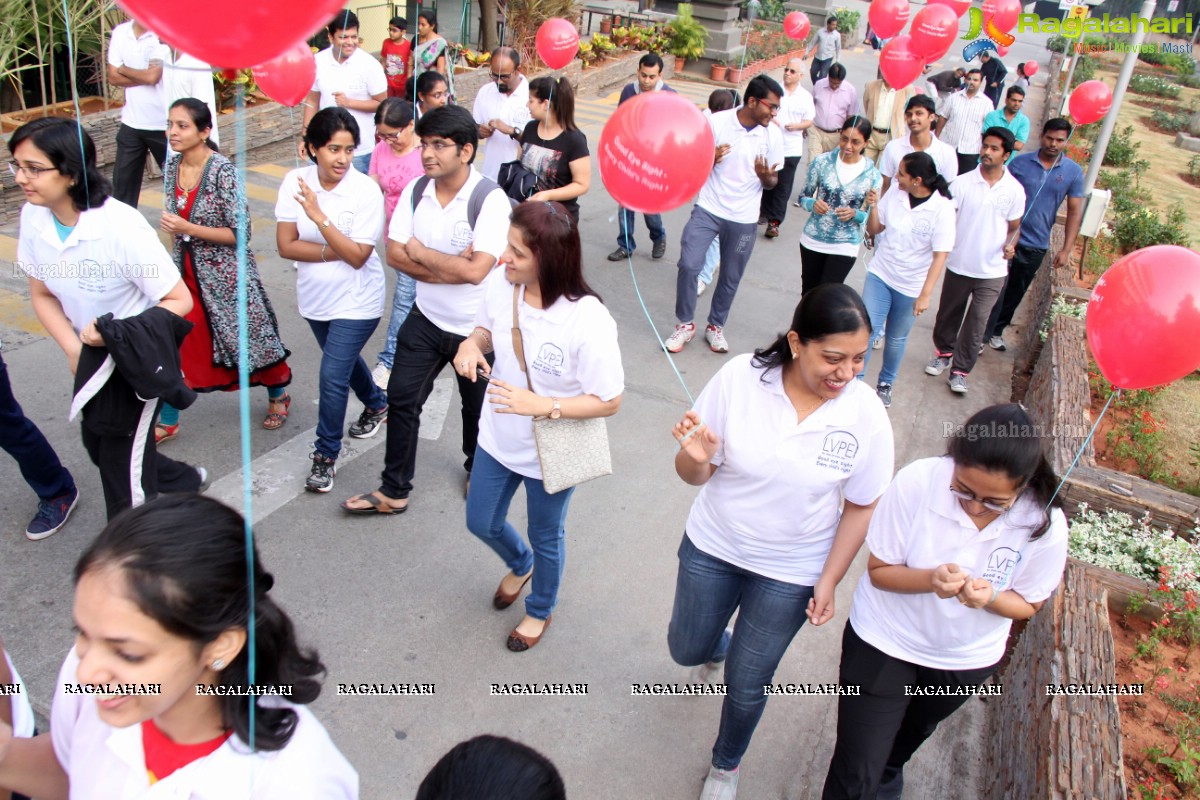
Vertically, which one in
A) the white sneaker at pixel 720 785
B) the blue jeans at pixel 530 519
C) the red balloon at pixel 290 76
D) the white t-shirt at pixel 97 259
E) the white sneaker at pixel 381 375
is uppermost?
the red balloon at pixel 290 76

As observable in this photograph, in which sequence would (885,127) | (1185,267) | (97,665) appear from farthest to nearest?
(885,127) → (1185,267) → (97,665)

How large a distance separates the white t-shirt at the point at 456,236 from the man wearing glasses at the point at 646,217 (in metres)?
3.78

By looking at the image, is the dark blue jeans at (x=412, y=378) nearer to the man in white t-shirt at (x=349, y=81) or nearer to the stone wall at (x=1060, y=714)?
the stone wall at (x=1060, y=714)

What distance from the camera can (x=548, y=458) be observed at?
332 cm

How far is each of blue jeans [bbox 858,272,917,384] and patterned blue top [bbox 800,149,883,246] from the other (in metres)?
0.34

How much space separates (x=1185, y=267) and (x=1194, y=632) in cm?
171

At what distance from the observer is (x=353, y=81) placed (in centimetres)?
752

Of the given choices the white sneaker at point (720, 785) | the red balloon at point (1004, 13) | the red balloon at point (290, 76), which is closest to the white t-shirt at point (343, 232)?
the red balloon at point (290, 76)

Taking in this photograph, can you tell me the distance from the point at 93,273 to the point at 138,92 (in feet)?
13.0

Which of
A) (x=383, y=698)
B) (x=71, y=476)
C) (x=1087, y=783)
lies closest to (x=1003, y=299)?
(x=1087, y=783)

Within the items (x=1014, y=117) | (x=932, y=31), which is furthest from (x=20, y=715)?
(x=932, y=31)

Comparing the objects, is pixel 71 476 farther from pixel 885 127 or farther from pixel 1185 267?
pixel 885 127

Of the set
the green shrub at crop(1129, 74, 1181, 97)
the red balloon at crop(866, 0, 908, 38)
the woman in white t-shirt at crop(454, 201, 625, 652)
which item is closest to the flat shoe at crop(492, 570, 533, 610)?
the woman in white t-shirt at crop(454, 201, 625, 652)

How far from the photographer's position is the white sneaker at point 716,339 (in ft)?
22.8
